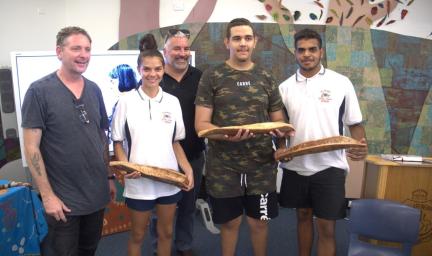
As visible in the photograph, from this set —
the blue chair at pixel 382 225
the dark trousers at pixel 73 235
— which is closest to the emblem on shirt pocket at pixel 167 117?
the dark trousers at pixel 73 235

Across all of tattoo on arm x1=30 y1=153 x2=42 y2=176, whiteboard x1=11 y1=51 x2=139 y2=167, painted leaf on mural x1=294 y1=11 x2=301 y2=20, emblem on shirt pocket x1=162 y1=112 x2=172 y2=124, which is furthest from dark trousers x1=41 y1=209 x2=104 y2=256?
painted leaf on mural x1=294 y1=11 x2=301 y2=20

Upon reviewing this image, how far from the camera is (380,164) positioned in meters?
2.65

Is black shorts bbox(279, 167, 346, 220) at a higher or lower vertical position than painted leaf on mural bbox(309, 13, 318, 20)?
lower

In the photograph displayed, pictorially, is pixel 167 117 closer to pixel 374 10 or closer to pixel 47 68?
pixel 47 68

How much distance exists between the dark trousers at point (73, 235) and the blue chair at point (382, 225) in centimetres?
147

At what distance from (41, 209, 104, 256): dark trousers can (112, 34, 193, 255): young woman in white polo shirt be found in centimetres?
20

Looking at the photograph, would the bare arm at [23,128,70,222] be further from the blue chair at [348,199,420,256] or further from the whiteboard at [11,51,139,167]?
the blue chair at [348,199,420,256]

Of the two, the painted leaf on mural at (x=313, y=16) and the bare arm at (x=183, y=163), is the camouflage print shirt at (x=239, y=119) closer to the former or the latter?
the bare arm at (x=183, y=163)

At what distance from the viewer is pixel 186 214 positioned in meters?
2.47

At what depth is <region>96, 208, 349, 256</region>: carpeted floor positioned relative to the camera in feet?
9.06

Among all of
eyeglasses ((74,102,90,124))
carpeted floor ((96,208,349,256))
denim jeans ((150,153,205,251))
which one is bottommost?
carpeted floor ((96,208,349,256))

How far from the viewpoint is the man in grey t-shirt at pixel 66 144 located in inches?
61.1

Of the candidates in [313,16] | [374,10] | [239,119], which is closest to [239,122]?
[239,119]

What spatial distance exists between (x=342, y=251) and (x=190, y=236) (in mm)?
1280
